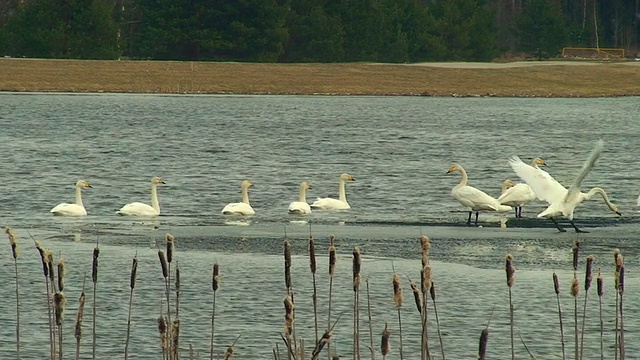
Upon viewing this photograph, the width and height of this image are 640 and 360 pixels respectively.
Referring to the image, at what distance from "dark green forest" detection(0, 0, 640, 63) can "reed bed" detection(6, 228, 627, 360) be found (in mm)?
66158

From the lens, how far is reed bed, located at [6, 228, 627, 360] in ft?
20.9

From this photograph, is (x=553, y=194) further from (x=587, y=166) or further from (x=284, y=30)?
(x=284, y=30)

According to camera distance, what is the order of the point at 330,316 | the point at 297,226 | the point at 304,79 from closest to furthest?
the point at 330,316, the point at 297,226, the point at 304,79

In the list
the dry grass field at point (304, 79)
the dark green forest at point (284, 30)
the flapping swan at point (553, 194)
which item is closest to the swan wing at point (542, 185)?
the flapping swan at point (553, 194)

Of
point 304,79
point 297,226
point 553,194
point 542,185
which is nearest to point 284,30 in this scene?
point 304,79

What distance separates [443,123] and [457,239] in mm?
35561

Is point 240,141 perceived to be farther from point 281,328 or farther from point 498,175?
point 281,328

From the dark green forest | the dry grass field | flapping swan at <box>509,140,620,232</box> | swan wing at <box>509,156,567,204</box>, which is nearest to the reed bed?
flapping swan at <box>509,140,620,232</box>

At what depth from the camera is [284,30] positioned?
83.0 meters

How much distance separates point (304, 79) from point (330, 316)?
63618 mm

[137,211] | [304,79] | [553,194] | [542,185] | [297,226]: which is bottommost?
[297,226]

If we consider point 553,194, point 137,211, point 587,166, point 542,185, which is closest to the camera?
point 587,166

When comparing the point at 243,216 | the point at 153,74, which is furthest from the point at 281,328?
the point at 153,74

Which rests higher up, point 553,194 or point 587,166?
point 587,166
